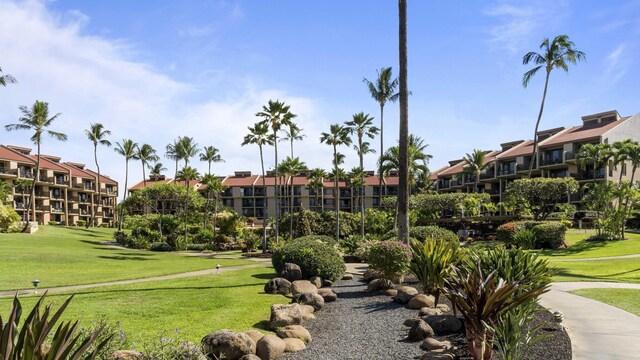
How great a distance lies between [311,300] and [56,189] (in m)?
85.4

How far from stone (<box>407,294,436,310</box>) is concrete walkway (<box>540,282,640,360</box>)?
10.3ft

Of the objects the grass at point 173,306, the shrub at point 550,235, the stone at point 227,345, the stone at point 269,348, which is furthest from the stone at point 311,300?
the shrub at point 550,235

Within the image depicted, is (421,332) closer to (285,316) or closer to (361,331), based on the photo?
(361,331)

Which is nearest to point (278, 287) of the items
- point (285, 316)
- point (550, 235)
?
point (285, 316)

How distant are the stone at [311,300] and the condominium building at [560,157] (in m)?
49.8

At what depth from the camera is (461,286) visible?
8078 mm

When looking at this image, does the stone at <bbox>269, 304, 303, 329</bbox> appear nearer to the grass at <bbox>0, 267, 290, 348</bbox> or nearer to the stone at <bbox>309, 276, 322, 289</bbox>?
the grass at <bbox>0, 267, 290, 348</bbox>

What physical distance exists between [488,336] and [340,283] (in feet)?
41.1

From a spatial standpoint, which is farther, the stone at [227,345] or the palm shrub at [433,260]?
the palm shrub at [433,260]

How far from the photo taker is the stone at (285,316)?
450 inches

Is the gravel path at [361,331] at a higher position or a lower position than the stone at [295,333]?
lower

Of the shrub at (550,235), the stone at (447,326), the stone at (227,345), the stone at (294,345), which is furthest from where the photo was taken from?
the shrub at (550,235)

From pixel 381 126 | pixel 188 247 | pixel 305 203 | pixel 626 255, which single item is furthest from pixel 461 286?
pixel 305 203

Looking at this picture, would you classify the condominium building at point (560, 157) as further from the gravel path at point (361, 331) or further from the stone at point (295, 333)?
the stone at point (295, 333)
